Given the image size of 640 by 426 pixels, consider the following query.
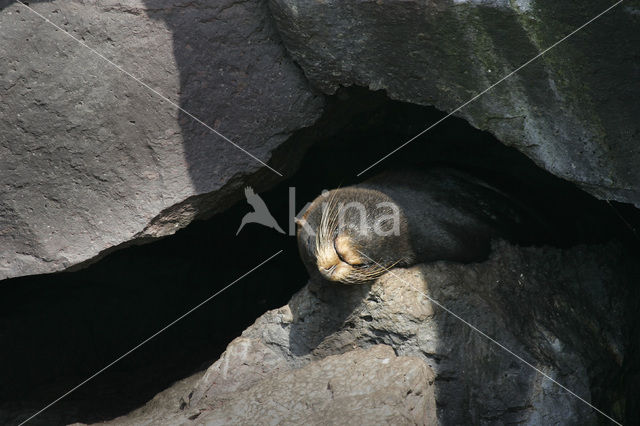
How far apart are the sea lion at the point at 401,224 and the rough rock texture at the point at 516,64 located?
445 millimetres

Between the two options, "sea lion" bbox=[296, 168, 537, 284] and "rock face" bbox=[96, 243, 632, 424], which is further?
"sea lion" bbox=[296, 168, 537, 284]

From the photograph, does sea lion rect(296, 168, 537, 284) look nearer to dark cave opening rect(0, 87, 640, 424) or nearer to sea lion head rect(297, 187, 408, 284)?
sea lion head rect(297, 187, 408, 284)

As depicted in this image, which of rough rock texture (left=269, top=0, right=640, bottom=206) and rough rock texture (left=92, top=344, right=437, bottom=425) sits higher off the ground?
rough rock texture (left=269, top=0, right=640, bottom=206)

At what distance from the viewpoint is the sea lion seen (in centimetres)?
263

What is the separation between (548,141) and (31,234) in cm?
179

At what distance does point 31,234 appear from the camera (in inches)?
106

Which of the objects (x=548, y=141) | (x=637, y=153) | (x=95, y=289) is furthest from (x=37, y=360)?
(x=637, y=153)

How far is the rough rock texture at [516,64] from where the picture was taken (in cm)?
221

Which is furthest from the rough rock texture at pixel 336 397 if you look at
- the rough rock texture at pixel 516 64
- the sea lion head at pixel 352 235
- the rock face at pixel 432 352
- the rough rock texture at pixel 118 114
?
the rough rock texture at pixel 516 64

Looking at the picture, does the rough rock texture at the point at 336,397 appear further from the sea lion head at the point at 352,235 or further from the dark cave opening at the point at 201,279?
the dark cave opening at the point at 201,279

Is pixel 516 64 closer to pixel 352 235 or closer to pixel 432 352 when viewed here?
pixel 352 235

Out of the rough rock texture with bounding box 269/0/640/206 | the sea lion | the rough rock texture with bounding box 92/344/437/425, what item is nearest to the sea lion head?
the sea lion

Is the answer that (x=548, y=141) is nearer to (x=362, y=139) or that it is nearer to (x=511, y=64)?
(x=511, y=64)

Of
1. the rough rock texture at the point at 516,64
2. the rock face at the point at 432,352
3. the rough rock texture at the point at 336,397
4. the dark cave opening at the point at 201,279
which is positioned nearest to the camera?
the rough rock texture at the point at 516,64
